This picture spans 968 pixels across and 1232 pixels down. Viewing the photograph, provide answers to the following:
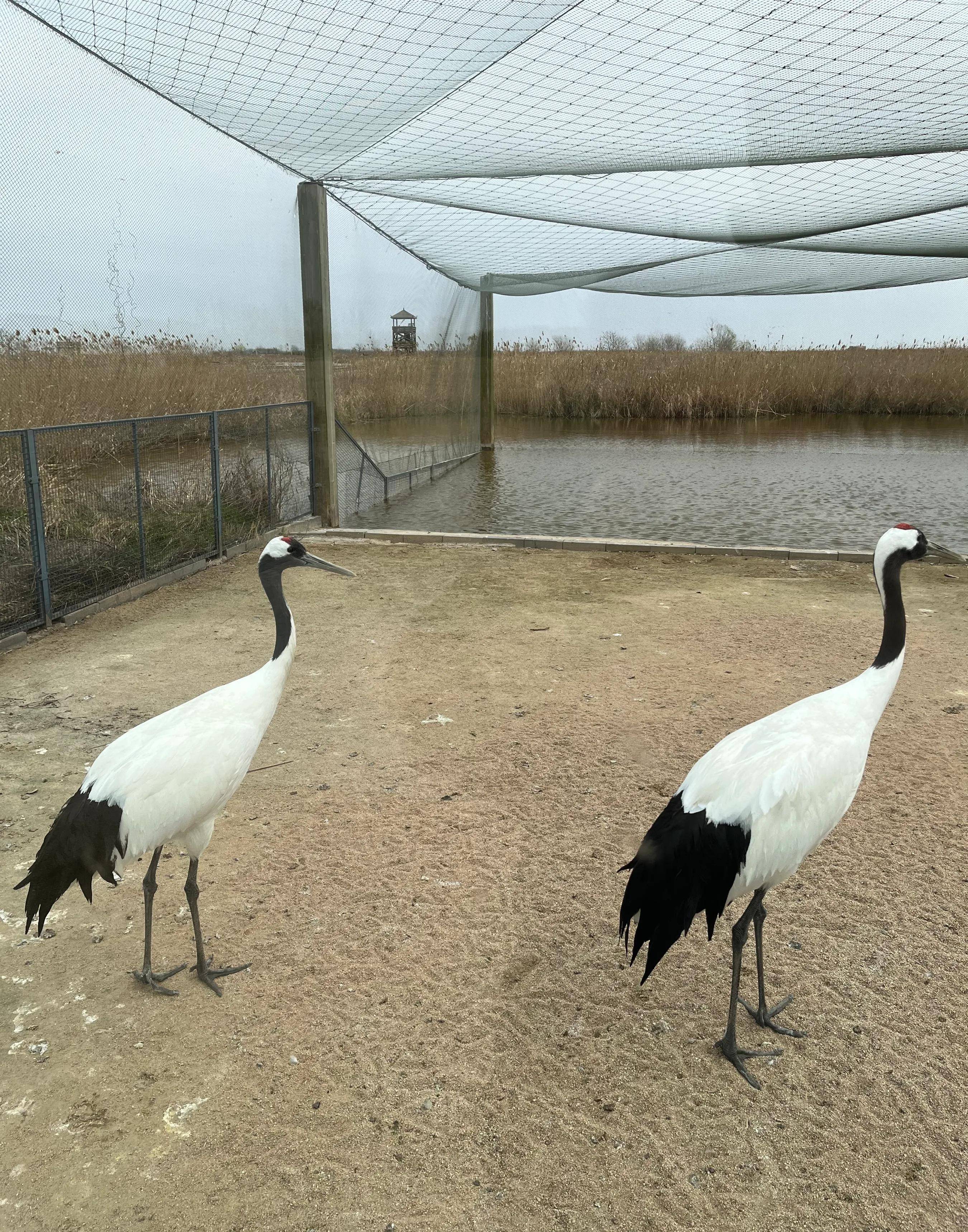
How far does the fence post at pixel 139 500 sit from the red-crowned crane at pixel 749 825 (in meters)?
5.18

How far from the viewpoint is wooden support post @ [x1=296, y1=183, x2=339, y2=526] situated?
879 cm

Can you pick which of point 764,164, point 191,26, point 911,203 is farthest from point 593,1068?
point 911,203

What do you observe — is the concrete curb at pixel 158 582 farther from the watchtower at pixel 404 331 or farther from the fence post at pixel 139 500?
the watchtower at pixel 404 331

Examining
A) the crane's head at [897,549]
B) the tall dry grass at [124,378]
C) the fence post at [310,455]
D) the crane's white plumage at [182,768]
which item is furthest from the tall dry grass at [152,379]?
the crane's head at [897,549]

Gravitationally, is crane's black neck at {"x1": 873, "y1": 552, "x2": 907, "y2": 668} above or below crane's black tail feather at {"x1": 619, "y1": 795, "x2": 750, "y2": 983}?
above

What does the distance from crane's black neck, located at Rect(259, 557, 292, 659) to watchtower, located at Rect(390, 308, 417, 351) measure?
8504mm

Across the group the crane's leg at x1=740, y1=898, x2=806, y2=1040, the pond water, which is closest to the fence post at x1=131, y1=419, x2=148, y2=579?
the pond water

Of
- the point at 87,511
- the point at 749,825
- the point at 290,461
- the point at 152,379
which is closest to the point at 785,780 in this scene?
the point at 749,825

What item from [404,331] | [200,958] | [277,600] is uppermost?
[404,331]

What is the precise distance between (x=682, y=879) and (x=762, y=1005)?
1.65 ft

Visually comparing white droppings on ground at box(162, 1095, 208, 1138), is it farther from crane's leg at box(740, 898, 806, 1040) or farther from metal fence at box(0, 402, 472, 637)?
metal fence at box(0, 402, 472, 637)

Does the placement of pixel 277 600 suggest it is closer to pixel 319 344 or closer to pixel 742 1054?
pixel 742 1054

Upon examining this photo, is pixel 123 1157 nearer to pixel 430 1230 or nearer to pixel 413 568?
pixel 430 1230

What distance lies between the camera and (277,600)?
3205mm
